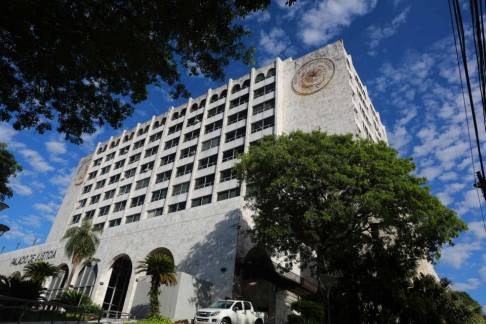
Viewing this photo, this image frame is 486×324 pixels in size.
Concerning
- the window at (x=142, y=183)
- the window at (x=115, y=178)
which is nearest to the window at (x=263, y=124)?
the window at (x=142, y=183)

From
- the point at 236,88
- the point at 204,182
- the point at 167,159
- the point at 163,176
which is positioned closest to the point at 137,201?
the point at 163,176

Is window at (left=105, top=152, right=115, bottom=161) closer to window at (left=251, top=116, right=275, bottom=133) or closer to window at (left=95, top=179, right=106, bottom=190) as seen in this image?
window at (left=95, top=179, right=106, bottom=190)

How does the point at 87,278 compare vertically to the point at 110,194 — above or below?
below

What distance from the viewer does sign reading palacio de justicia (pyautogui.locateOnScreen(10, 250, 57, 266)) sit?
37156 mm

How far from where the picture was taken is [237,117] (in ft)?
149

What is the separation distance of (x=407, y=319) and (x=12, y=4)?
24.4 metres

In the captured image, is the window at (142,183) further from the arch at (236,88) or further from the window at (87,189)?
the arch at (236,88)

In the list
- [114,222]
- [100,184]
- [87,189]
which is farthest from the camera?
[87,189]

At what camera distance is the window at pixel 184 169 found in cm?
4548

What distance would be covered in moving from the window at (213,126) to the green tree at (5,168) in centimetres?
2451

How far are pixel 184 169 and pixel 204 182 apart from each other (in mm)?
5447

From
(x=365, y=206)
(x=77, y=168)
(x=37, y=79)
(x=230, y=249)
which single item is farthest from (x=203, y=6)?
(x=77, y=168)

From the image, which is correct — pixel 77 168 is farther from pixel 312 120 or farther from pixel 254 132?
pixel 312 120

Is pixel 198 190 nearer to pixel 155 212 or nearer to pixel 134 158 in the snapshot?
pixel 155 212
